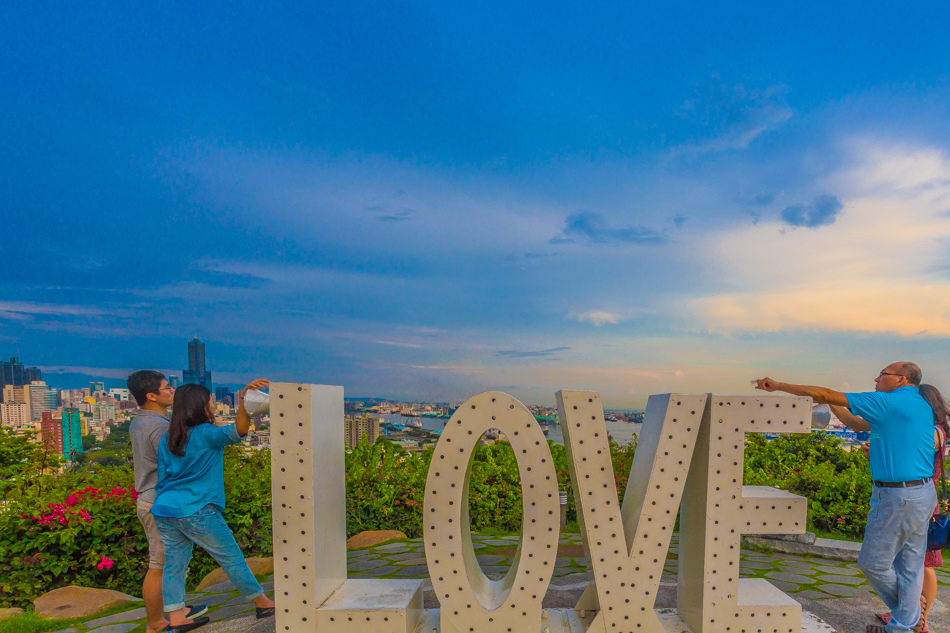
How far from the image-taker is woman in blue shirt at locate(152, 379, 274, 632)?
3.53 meters

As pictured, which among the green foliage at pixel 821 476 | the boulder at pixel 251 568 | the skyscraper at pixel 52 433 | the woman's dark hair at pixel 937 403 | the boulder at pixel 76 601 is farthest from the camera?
the green foliage at pixel 821 476

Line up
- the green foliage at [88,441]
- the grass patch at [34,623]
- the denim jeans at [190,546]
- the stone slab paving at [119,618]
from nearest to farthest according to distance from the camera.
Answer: the denim jeans at [190,546]
the grass patch at [34,623]
the stone slab paving at [119,618]
the green foliage at [88,441]

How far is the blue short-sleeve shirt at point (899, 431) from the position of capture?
3443 mm

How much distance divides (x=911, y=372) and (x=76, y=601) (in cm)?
669

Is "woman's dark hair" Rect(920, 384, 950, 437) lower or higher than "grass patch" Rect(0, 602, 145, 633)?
higher

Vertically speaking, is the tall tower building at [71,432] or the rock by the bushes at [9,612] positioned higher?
the tall tower building at [71,432]

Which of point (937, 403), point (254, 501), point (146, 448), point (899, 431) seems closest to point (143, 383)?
point (146, 448)

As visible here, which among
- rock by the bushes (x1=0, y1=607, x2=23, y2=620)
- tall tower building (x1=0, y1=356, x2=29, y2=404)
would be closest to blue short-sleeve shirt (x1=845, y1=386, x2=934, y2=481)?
rock by the bushes (x1=0, y1=607, x2=23, y2=620)

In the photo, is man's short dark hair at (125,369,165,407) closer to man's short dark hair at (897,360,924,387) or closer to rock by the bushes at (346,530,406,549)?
rock by the bushes at (346,530,406,549)

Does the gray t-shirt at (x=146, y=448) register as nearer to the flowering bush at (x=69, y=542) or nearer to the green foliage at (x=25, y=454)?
the flowering bush at (x=69, y=542)

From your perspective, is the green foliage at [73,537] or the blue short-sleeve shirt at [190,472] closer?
the blue short-sleeve shirt at [190,472]

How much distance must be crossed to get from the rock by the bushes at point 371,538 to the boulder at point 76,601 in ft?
7.15

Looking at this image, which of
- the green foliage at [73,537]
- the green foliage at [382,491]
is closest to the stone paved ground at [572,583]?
the green foliage at [382,491]

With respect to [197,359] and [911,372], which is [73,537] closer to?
[197,359]
